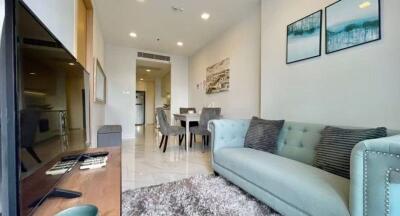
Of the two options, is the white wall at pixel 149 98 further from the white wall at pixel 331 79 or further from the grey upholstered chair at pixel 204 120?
the white wall at pixel 331 79

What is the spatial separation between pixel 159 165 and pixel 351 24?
2880 mm

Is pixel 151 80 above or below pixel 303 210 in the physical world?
above

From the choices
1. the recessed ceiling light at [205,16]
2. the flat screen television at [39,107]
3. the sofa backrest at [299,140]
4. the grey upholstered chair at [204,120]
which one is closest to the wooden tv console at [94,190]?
the flat screen television at [39,107]

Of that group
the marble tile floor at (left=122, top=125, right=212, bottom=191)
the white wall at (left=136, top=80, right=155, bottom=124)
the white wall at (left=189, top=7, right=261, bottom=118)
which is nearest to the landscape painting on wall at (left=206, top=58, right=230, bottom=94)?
the white wall at (left=189, top=7, right=261, bottom=118)

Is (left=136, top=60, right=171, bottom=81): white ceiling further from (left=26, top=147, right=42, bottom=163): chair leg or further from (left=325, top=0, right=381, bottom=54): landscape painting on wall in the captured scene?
(left=26, top=147, right=42, bottom=163): chair leg

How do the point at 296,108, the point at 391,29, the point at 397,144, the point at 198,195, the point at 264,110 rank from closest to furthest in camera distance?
the point at 397,144, the point at 391,29, the point at 198,195, the point at 296,108, the point at 264,110

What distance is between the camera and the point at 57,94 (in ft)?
3.02

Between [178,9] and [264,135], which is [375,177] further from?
[178,9]

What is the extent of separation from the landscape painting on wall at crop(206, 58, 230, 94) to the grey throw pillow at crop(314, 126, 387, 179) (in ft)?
9.08

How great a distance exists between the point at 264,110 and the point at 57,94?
103 inches

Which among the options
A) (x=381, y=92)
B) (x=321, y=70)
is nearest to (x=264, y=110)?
(x=321, y=70)

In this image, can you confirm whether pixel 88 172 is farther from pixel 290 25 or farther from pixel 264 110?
pixel 290 25

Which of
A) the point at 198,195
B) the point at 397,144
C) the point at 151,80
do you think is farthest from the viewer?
the point at 151,80

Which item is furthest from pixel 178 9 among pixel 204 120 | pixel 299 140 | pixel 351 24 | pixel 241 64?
pixel 299 140
